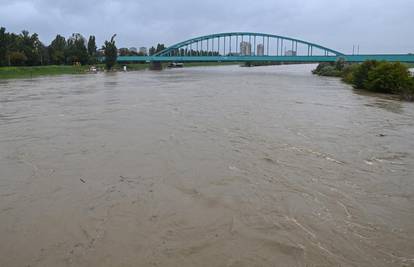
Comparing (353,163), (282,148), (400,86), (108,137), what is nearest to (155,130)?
(108,137)

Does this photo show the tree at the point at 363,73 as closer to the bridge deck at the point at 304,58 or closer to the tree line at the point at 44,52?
the bridge deck at the point at 304,58

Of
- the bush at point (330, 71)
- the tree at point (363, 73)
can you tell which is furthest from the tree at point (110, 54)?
the tree at point (363, 73)

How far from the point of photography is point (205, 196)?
6688 mm

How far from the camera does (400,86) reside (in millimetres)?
28719

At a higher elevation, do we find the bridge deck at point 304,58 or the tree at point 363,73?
the bridge deck at point 304,58

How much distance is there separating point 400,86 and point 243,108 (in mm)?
16466

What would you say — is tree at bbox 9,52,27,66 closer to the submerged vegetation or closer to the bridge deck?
the bridge deck

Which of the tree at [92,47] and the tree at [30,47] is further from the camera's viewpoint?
the tree at [92,47]

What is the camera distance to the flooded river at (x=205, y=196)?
15.7ft

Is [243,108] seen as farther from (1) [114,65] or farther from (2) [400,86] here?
(1) [114,65]

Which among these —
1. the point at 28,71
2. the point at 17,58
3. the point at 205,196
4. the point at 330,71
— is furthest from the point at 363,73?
the point at 17,58

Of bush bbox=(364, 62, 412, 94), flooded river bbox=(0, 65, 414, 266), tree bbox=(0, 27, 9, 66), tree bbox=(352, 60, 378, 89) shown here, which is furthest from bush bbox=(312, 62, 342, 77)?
tree bbox=(0, 27, 9, 66)

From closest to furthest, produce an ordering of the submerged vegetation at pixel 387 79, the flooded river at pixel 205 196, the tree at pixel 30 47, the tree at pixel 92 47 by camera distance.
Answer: the flooded river at pixel 205 196 → the submerged vegetation at pixel 387 79 → the tree at pixel 30 47 → the tree at pixel 92 47

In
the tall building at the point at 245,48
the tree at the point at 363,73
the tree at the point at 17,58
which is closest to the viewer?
the tree at the point at 363,73
